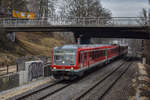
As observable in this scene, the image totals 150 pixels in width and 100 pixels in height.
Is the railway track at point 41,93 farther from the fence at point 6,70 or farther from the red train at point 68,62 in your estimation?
the fence at point 6,70

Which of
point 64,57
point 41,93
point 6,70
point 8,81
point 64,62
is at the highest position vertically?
point 64,57

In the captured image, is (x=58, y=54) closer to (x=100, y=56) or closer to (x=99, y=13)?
(x=100, y=56)

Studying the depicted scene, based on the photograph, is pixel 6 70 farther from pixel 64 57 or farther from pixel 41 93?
pixel 41 93

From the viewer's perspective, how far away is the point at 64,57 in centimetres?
1745

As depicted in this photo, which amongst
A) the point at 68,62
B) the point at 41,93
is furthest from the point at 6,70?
the point at 41,93

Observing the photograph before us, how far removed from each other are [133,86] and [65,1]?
116 ft

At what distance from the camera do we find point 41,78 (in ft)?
60.8

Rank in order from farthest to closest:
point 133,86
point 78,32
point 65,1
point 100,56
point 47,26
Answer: point 65,1 → point 78,32 → point 47,26 → point 100,56 → point 133,86

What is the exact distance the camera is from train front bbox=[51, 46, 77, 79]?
16.9 meters

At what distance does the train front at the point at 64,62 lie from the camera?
1694 centimetres

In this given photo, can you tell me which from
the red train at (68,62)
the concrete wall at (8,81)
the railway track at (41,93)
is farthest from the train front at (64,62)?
the concrete wall at (8,81)

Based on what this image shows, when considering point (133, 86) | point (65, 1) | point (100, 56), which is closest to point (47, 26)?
point (100, 56)

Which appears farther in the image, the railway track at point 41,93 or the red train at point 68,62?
Result: the red train at point 68,62

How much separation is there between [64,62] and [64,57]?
0.44m
